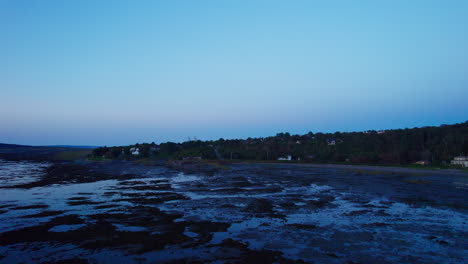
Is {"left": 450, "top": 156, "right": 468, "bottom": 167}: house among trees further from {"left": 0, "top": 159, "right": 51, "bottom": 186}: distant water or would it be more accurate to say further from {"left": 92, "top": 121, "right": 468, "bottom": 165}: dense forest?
{"left": 0, "top": 159, "right": 51, "bottom": 186}: distant water

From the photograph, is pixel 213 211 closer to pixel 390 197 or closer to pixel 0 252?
pixel 0 252

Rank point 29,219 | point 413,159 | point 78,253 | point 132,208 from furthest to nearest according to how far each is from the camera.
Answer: point 413,159
point 132,208
point 29,219
point 78,253

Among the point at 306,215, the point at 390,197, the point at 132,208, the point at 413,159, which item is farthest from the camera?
the point at 413,159

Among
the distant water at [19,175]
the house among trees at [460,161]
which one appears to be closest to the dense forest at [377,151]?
the house among trees at [460,161]

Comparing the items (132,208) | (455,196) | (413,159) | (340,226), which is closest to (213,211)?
(132,208)

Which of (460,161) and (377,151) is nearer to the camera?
(460,161)

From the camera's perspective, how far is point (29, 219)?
15648 millimetres

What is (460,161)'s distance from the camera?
5053 centimetres

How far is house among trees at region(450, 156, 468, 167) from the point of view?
4919 cm

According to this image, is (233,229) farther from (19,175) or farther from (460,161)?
(460,161)

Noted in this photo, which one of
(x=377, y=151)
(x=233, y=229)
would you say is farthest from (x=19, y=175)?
(x=377, y=151)

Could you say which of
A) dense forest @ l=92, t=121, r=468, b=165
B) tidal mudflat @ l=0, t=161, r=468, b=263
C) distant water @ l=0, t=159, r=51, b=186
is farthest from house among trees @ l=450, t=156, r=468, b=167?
distant water @ l=0, t=159, r=51, b=186

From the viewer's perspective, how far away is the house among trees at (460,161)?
49.2 meters

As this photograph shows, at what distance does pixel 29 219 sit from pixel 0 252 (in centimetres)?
512
